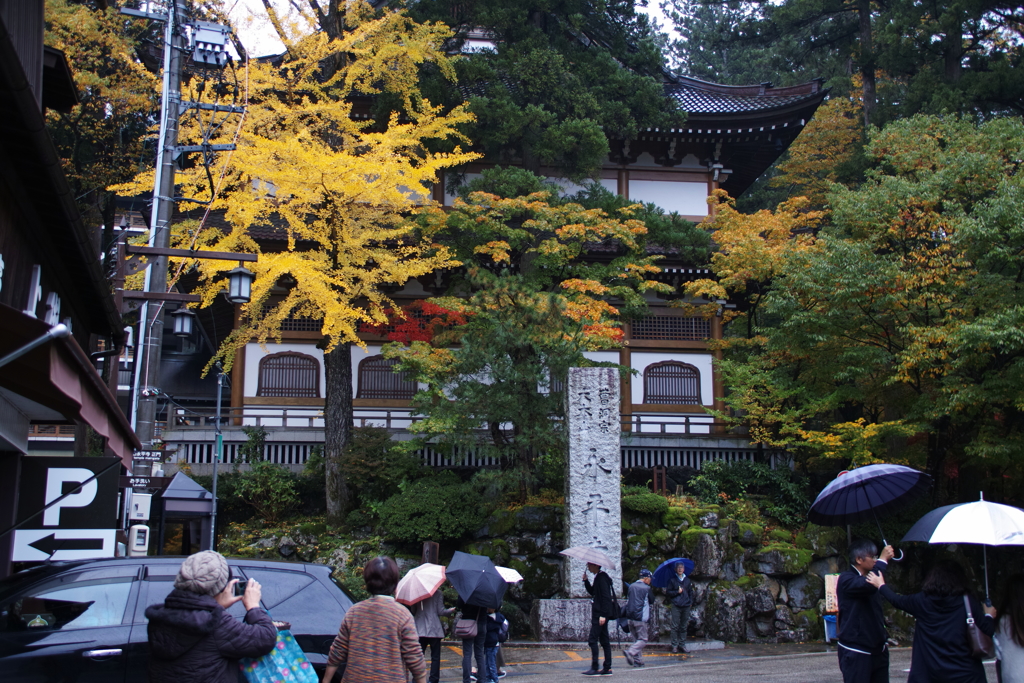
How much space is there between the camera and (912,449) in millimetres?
18359

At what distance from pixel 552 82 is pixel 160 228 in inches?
462

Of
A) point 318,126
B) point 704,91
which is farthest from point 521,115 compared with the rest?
point 704,91

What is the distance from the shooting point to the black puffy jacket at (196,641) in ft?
13.8

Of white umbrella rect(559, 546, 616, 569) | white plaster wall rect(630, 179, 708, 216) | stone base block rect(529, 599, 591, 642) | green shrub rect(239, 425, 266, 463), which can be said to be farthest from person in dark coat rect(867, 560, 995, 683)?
white plaster wall rect(630, 179, 708, 216)

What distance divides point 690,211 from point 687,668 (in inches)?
628

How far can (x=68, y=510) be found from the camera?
843 centimetres

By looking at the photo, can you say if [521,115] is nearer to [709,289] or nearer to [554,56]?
[554,56]

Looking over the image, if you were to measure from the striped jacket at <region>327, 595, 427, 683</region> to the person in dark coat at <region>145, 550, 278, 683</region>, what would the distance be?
596mm

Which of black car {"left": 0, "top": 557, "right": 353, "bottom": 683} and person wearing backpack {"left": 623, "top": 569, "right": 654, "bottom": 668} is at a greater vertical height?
black car {"left": 0, "top": 557, "right": 353, "bottom": 683}

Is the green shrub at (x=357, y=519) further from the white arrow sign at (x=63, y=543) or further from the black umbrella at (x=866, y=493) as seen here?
the black umbrella at (x=866, y=493)

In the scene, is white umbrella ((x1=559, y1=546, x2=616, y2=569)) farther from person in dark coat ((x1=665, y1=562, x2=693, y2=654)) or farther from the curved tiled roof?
the curved tiled roof

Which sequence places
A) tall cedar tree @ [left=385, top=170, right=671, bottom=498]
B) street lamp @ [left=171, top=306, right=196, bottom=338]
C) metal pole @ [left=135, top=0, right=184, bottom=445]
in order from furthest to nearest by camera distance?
tall cedar tree @ [left=385, top=170, right=671, bottom=498], street lamp @ [left=171, top=306, right=196, bottom=338], metal pole @ [left=135, top=0, right=184, bottom=445]

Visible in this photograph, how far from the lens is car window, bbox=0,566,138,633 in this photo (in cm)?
579

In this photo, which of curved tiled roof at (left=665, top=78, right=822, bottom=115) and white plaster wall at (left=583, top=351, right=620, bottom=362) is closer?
white plaster wall at (left=583, top=351, right=620, bottom=362)
